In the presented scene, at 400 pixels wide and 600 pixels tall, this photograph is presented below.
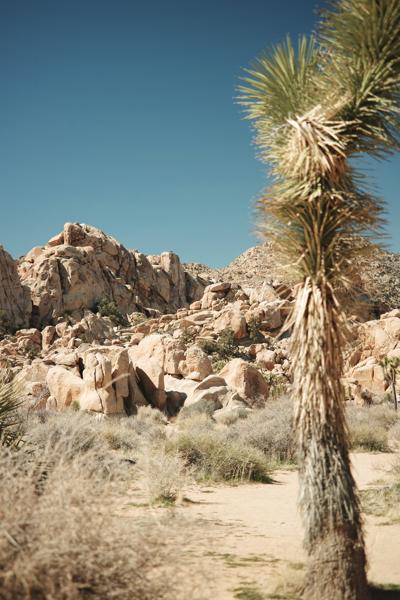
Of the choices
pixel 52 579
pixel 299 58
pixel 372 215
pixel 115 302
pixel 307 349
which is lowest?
pixel 52 579

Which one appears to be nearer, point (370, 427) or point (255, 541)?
point (255, 541)

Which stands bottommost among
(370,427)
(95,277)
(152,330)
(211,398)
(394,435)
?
(394,435)

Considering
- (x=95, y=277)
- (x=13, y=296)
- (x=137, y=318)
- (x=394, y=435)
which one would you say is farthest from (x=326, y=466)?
(x=95, y=277)

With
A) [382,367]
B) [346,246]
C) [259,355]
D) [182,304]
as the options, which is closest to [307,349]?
[346,246]

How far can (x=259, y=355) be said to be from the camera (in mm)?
39438

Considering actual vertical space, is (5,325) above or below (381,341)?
above

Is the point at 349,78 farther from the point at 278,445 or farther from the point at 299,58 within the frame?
the point at 278,445

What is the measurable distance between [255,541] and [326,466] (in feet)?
11.8

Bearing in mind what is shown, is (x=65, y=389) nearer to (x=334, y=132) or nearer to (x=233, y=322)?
(x=334, y=132)

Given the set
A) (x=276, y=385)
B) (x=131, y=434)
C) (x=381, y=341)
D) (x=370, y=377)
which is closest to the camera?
(x=131, y=434)

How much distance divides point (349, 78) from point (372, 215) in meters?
1.32

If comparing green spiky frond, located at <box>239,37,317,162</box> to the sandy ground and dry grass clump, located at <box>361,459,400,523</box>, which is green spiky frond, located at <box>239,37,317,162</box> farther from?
dry grass clump, located at <box>361,459,400,523</box>

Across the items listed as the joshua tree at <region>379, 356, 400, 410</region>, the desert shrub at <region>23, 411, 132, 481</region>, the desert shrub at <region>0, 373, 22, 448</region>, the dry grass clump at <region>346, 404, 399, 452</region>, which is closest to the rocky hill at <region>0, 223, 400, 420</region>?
the desert shrub at <region>0, 373, 22, 448</region>

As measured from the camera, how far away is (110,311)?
194 ft
